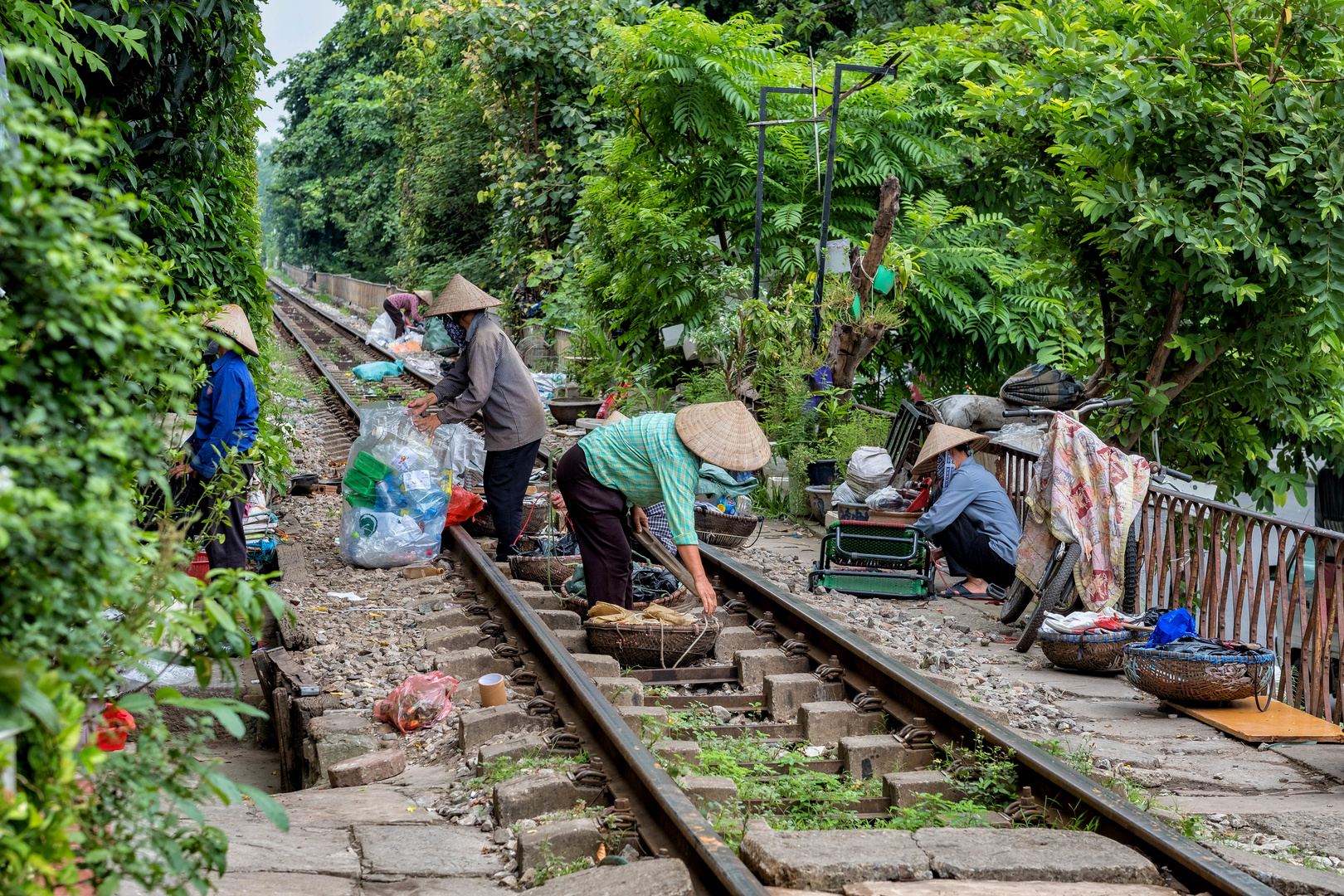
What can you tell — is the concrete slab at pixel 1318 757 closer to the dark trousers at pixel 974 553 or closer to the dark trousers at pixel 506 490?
the dark trousers at pixel 974 553

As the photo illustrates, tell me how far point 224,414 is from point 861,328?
6874mm

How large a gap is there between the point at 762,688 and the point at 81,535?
4541mm

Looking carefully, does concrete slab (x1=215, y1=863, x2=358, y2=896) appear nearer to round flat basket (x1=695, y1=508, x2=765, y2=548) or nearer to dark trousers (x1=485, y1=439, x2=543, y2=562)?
dark trousers (x1=485, y1=439, x2=543, y2=562)

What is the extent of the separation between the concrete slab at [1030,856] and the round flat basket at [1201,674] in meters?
2.05

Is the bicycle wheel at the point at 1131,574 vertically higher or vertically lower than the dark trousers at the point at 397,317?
lower

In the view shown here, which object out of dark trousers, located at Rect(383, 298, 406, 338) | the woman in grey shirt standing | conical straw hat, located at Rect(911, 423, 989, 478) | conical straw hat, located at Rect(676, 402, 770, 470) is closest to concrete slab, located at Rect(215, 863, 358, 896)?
conical straw hat, located at Rect(676, 402, 770, 470)

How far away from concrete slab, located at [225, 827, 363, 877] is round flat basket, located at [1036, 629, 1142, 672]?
14.2 feet

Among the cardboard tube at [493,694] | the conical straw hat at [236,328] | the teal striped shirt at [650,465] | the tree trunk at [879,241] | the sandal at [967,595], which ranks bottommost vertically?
the cardboard tube at [493,694]

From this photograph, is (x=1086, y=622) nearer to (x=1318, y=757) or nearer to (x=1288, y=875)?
(x=1318, y=757)

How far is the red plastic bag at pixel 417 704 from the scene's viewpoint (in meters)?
5.80

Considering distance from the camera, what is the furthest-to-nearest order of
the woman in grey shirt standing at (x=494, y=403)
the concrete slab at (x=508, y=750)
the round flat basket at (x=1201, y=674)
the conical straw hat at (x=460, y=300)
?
the conical straw hat at (x=460, y=300)
the woman in grey shirt standing at (x=494, y=403)
the round flat basket at (x=1201, y=674)
the concrete slab at (x=508, y=750)

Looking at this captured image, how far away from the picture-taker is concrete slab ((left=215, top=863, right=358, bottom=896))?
377 centimetres

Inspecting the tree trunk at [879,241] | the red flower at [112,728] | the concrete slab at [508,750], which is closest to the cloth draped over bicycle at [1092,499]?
the concrete slab at [508,750]

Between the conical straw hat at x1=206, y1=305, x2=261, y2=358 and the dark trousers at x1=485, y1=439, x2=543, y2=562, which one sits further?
the dark trousers at x1=485, y1=439, x2=543, y2=562
